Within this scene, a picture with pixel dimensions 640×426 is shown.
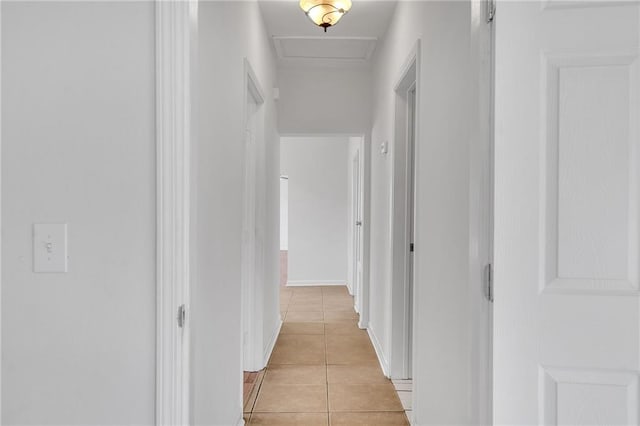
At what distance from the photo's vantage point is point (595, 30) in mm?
997

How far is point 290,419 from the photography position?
2361 mm

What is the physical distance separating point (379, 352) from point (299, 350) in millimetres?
681

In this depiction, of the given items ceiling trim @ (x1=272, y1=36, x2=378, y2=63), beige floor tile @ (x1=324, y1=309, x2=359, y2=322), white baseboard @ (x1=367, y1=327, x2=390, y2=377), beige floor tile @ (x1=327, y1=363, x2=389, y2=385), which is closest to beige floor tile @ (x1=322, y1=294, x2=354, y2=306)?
beige floor tile @ (x1=324, y1=309, x2=359, y2=322)

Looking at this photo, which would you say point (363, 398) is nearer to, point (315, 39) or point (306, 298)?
point (315, 39)

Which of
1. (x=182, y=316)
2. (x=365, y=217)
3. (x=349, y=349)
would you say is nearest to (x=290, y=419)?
(x=349, y=349)

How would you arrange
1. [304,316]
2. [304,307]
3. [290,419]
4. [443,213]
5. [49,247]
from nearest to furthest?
1. [49,247]
2. [443,213]
3. [290,419]
4. [304,316]
5. [304,307]

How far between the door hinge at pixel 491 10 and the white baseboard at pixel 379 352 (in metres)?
2.48

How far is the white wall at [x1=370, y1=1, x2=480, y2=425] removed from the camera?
150 cm

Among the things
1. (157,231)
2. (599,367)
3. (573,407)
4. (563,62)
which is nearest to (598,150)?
(563,62)

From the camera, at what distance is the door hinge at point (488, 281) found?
3.61 feet

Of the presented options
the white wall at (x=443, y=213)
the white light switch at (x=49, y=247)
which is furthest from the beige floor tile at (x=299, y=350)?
the white light switch at (x=49, y=247)

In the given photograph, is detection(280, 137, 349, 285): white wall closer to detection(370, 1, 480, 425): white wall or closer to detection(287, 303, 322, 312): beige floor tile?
detection(287, 303, 322, 312): beige floor tile

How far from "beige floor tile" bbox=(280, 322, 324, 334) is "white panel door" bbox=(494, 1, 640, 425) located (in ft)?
10.2

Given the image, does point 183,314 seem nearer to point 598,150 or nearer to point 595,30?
point 598,150
